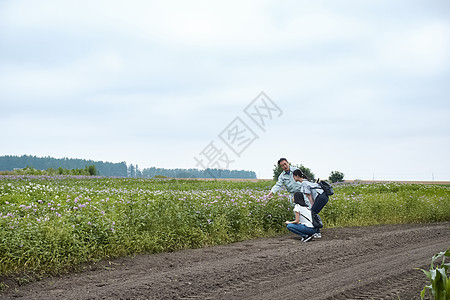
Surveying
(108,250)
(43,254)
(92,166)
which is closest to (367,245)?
(108,250)

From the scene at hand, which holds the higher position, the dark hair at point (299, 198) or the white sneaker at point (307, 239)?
the dark hair at point (299, 198)

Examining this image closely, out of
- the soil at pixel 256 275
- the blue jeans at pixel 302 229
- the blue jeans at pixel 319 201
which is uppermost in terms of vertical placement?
the blue jeans at pixel 319 201

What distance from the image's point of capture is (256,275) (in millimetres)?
5621

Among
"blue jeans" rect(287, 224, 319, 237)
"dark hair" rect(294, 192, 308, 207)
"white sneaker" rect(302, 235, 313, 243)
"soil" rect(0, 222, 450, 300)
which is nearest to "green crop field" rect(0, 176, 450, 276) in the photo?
"soil" rect(0, 222, 450, 300)

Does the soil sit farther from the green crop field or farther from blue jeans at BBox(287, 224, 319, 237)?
blue jeans at BBox(287, 224, 319, 237)

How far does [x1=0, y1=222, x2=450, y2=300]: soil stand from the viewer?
4922mm

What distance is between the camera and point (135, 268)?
6113 mm

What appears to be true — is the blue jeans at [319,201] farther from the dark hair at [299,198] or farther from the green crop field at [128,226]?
the green crop field at [128,226]

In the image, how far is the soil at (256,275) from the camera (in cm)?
492

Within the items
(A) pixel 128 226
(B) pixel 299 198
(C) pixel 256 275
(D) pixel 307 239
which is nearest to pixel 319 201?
(B) pixel 299 198

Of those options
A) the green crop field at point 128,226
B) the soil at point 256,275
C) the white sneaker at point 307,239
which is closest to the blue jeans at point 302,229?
the white sneaker at point 307,239

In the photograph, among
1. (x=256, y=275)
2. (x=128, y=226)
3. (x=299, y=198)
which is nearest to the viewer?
(x=256, y=275)

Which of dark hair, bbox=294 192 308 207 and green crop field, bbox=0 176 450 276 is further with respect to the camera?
dark hair, bbox=294 192 308 207

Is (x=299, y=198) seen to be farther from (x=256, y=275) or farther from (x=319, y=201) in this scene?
(x=256, y=275)
